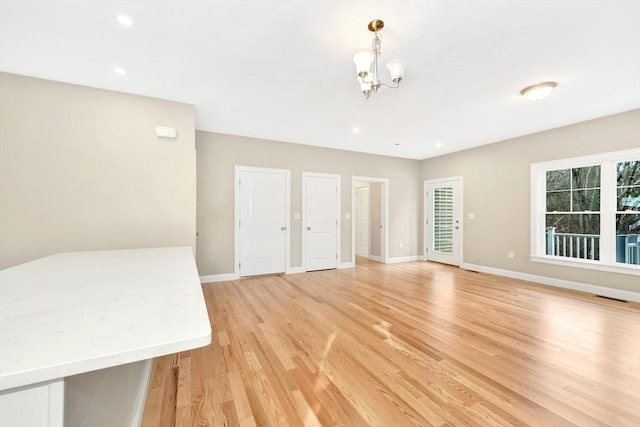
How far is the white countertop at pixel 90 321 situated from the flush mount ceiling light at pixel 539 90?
379cm

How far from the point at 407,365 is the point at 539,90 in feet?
10.4

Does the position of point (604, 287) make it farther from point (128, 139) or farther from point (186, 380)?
point (128, 139)

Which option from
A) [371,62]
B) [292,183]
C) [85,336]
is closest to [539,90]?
[371,62]

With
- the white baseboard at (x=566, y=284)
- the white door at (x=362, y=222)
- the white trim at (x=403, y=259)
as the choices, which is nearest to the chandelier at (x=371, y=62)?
the white baseboard at (x=566, y=284)

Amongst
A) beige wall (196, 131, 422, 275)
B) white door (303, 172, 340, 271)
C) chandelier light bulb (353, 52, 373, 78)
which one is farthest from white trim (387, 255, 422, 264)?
chandelier light bulb (353, 52, 373, 78)

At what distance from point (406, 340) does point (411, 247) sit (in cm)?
459

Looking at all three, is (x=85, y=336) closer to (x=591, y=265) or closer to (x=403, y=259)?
(x=591, y=265)

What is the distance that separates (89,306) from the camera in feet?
2.86

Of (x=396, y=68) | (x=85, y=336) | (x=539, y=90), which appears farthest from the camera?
(x=539, y=90)

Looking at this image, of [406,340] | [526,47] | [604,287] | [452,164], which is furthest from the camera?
[452,164]

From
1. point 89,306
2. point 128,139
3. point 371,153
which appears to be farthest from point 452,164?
point 89,306

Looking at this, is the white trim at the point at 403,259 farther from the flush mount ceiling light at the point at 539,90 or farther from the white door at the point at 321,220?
the flush mount ceiling light at the point at 539,90

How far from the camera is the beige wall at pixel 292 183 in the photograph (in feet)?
14.8

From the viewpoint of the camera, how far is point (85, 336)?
665mm
